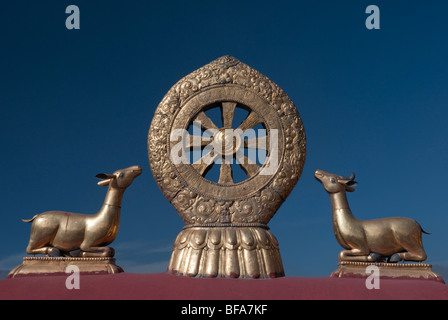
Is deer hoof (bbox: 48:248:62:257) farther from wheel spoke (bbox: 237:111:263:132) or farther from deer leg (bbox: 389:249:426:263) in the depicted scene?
deer leg (bbox: 389:249:426:263)

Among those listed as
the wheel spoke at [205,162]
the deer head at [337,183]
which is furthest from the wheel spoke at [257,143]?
the deer head at [337,183]

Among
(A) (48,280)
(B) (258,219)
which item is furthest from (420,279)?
(A) (48,280)

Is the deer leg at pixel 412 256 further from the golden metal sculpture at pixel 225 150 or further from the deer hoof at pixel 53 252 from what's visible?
the deer hoof at pixel 53 252

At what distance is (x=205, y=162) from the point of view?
208 inches

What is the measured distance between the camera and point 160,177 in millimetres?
5246

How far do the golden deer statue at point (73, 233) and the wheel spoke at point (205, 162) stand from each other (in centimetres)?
112

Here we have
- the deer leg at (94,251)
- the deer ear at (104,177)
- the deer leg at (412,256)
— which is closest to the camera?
the deer leg at (412,256)

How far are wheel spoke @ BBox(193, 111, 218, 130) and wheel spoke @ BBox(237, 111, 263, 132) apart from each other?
1.10 feet

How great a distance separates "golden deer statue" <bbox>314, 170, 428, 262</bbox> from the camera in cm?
482

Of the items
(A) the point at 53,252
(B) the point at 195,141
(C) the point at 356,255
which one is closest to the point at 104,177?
(A) the point at 53,252

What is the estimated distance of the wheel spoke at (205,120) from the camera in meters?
5.31

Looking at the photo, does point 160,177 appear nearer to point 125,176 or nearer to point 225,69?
point 125,176
